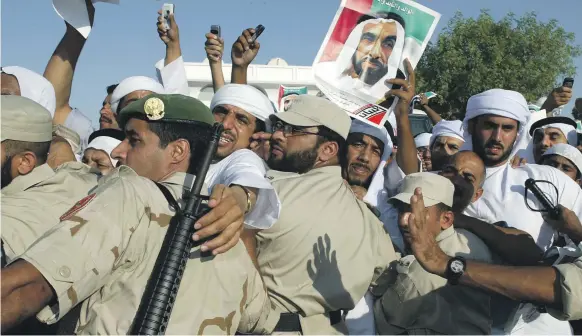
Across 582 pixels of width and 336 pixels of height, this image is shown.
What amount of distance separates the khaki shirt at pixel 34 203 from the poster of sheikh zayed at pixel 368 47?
1.80m

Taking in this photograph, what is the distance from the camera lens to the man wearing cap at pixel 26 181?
2.39 meters

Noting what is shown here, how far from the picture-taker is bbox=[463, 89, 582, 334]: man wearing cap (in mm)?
3771

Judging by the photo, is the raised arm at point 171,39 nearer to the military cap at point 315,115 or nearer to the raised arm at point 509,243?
the military cap at point 315,115

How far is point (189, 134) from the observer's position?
2396 millimetres

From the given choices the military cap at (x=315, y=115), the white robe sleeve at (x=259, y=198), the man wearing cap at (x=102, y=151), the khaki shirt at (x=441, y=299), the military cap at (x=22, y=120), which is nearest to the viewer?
the military cap at (x=22, y=120)

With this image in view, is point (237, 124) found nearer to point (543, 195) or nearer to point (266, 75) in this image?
point (543, 195)

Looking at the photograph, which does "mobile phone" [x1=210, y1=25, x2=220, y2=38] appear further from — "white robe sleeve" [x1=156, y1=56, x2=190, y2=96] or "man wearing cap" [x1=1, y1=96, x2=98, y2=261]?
"man wearing cap" [x1=1, y1=96, x2=98, y2=261]

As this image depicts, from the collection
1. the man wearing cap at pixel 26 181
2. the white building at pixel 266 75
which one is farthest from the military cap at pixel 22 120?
the white building at pixel 266 75

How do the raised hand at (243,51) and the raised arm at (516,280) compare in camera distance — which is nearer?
the raised arm at (516,280)

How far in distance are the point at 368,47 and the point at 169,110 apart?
200 centimetres

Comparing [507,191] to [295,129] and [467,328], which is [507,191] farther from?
[295,129]

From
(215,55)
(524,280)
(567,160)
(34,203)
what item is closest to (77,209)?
(34,203)

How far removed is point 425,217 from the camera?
8.39 feet

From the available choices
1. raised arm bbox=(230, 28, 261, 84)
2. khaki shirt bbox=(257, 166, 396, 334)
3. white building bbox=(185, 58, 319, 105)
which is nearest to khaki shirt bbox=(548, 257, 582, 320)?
khaki shirt bbox=(257, 166, 396, 334)
